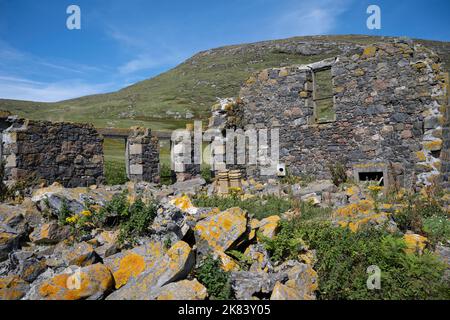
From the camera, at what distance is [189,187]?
1206cm

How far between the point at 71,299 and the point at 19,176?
287 inches

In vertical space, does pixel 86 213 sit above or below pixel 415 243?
above

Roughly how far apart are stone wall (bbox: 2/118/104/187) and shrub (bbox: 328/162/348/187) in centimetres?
794

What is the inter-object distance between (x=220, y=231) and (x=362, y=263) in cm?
220

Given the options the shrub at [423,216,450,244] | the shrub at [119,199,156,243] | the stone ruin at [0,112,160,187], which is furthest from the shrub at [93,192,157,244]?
the shrub at [423,216,450,244]

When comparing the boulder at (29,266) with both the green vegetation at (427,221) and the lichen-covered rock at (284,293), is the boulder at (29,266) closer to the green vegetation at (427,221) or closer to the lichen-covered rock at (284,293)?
the lichen-covered rock at (284,293)

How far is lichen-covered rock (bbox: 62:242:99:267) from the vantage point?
5031 millimetres

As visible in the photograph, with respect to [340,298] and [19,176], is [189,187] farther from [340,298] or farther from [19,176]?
[340,298]

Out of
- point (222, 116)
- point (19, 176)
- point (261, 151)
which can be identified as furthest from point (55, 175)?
point (261, 151)

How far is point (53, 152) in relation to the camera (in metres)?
10.9

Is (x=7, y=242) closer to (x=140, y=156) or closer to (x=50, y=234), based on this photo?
(x=50, y=234)

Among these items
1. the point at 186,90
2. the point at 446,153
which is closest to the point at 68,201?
the point at 446,153

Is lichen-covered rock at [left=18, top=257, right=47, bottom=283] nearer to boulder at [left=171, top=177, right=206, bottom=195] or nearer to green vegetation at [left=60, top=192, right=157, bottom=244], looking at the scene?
green vegetation at [left=60, top=192, right=157, bottom=244]

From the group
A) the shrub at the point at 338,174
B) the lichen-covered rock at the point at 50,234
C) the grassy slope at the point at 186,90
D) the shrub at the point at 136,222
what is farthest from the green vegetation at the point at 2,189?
the grassy slope at the point at 186,90
